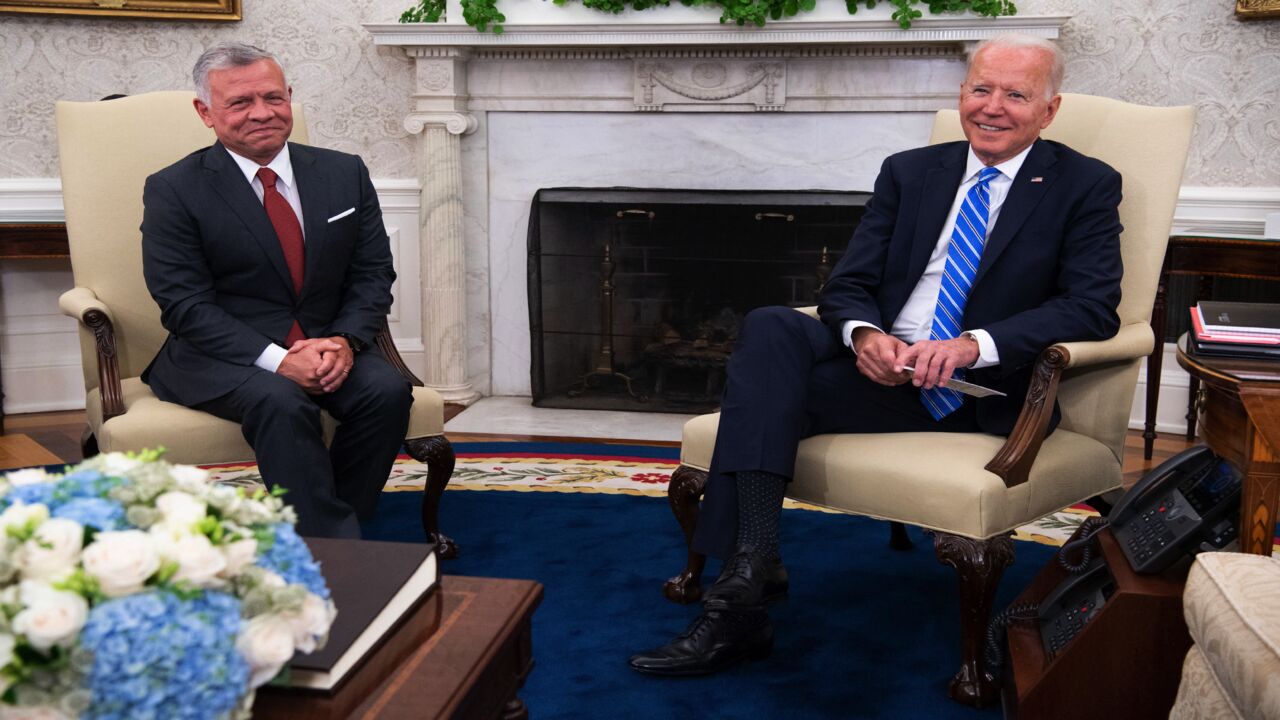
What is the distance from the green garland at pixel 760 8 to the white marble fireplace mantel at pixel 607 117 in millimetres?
45

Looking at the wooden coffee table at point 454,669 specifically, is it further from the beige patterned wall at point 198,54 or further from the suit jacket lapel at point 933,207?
the beige patterned wall at point 198,54

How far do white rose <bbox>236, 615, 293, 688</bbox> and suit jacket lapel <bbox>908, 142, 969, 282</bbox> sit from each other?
5.92 feet

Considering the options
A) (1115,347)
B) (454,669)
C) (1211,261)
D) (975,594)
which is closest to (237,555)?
(454,669)

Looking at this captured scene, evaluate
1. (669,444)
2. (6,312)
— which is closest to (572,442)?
(669,444)

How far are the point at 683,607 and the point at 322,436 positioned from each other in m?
0.89

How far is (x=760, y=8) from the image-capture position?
160 inches

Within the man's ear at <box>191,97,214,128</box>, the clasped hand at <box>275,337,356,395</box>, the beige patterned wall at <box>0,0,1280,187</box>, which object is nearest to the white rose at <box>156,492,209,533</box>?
the clasped hand at <box>275,337,356,395</box>

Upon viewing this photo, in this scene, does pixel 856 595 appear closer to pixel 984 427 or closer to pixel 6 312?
pixel 984 427

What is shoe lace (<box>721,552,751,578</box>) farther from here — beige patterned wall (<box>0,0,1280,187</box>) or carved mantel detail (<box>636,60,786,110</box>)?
beige patterned wall (<box>0,0,1280,187</box>)

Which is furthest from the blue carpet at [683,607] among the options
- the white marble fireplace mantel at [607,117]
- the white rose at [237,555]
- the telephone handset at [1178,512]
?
the white marble fireplace mantel at [607,117]

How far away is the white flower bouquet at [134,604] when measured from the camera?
0.89 metres

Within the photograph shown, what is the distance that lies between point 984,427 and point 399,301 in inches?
120

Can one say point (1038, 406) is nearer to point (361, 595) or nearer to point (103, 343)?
point (361, 595)

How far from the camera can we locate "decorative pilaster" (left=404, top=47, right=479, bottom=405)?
4.49 meters
